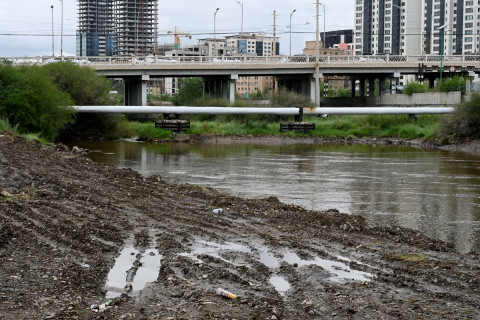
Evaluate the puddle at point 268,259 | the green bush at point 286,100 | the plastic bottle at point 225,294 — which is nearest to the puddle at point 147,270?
the plastic bottle at point 225,294

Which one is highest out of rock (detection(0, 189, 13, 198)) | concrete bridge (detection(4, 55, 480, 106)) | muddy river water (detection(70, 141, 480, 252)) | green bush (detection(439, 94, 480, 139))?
concrete bridge (detection(4, 55, 480, 106))

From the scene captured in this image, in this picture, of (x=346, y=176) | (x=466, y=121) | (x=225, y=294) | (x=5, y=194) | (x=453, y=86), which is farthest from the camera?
(x=453, y=86)

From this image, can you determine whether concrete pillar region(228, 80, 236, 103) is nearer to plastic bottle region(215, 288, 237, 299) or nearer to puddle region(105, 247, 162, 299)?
puddle region(105, 247, 162, 299)

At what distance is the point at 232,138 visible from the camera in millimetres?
63875

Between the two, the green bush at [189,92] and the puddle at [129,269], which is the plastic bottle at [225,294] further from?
the green bush at [189,92]

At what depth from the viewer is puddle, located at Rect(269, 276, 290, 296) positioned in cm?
1154

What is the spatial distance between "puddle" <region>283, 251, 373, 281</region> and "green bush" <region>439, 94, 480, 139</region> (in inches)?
1704

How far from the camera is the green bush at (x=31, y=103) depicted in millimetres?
46875

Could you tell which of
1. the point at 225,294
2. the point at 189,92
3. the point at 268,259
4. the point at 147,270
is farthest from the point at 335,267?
the point at 189,92

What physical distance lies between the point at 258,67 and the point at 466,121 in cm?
3483

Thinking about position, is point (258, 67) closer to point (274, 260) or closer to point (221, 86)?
point (221, 86)

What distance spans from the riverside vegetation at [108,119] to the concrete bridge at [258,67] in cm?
696

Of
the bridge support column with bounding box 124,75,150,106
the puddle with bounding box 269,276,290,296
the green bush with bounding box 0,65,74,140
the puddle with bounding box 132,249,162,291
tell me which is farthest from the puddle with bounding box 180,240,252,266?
the bridge support column with bounding box 124,75,150,106

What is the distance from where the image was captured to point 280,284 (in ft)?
39.1
